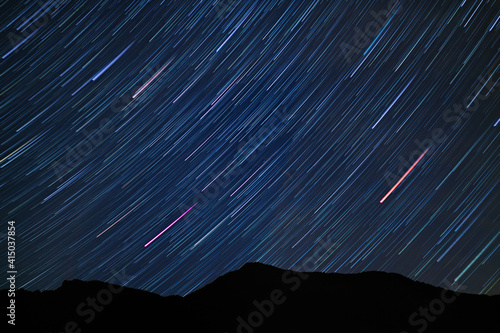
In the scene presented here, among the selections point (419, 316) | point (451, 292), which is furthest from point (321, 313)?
point (451, 292)

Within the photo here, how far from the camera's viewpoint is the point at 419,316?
42.1ft

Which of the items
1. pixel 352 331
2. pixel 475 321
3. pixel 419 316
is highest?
pixel 352 331

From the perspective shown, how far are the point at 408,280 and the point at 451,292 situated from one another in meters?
1.69

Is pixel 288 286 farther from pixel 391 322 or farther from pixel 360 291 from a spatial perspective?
pixel 391 322
